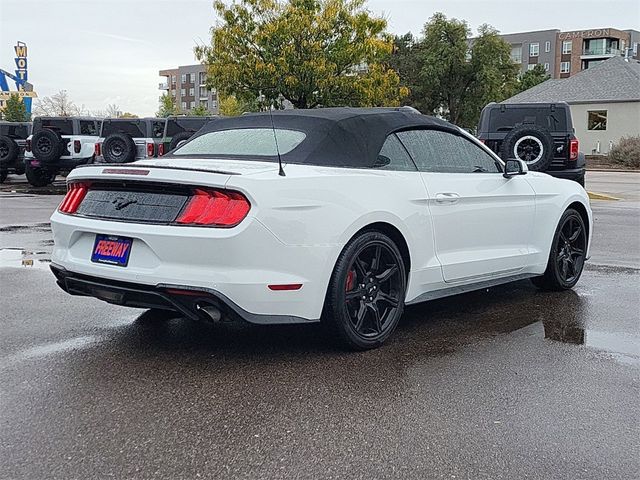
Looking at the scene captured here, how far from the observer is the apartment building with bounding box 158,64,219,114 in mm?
134000

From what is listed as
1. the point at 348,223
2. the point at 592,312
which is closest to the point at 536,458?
the point at 348,223

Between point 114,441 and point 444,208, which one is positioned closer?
point 114,441

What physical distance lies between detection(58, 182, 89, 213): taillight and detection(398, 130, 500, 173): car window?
2156 millimetres

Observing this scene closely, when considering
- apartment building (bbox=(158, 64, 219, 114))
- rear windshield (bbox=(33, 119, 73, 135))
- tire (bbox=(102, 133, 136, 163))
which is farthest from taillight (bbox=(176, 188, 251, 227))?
apartment building (bbox=(158, 64, 219, 114))

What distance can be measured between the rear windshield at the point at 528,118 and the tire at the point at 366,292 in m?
10.3

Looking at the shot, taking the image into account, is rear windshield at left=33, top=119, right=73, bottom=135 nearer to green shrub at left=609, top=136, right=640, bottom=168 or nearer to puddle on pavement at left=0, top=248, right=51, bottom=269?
puddle on pavement at left=0, top=248, right=51, bottom=269

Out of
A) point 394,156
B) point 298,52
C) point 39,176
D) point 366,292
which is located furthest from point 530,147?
point 298,52

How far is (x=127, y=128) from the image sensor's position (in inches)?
790

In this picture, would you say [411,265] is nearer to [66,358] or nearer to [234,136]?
[234,136]

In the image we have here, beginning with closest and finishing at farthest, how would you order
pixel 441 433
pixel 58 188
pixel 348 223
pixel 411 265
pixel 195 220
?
pixel 441 433 < pixel 195 220 < pixel 348 223 < pixel 411 265 < pixel 58 188

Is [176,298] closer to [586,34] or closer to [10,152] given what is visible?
[10,152]

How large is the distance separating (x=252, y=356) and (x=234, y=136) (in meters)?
1.70

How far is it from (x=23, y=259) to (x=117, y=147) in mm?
10855

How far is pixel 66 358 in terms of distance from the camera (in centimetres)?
454
